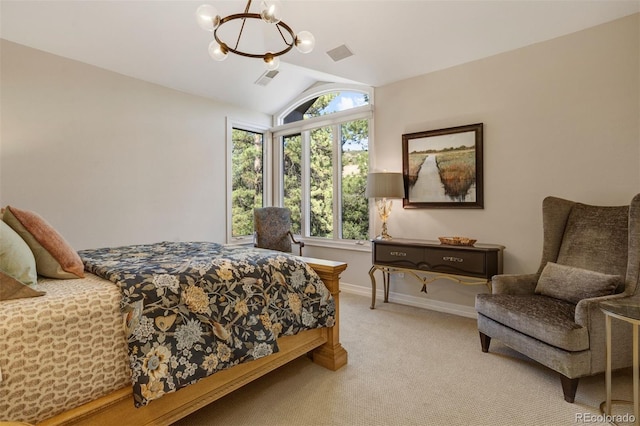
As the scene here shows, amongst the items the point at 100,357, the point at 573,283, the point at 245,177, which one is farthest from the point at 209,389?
the point at 245,177

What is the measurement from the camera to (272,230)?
4.49 meters

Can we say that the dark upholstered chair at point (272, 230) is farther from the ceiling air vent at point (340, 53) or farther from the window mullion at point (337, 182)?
the ceiling air vent at point (340, 53)

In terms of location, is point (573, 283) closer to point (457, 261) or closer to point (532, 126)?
point (457, 261)

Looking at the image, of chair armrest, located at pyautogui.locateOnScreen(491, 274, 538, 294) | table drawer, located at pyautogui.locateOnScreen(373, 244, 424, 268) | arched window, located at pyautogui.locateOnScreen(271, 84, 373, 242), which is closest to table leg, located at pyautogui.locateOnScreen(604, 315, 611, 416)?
chair armrest, located at pyautogui.locateOnScreen(491, 274, 538, 294)

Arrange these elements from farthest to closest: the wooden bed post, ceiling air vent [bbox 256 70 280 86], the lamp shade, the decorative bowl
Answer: ceiling air vent [bbox 256 70 280 86] → the lamp shade → the decorative bowl → the wooden bed post

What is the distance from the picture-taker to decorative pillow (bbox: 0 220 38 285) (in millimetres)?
1337

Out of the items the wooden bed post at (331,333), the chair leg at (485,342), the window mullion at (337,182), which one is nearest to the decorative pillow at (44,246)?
the wooden bed post at (331,333)

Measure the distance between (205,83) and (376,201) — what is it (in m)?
2.63

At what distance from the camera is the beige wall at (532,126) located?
2.58 m

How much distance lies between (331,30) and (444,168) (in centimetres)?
183

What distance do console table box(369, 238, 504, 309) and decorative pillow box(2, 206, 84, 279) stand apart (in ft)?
8.67

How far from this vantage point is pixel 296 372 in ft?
7.34

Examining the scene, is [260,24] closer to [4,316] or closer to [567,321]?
[4,316]

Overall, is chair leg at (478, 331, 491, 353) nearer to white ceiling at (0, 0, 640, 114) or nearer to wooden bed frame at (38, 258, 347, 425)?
wooden bed frame at (38, 258, 347, 425)
